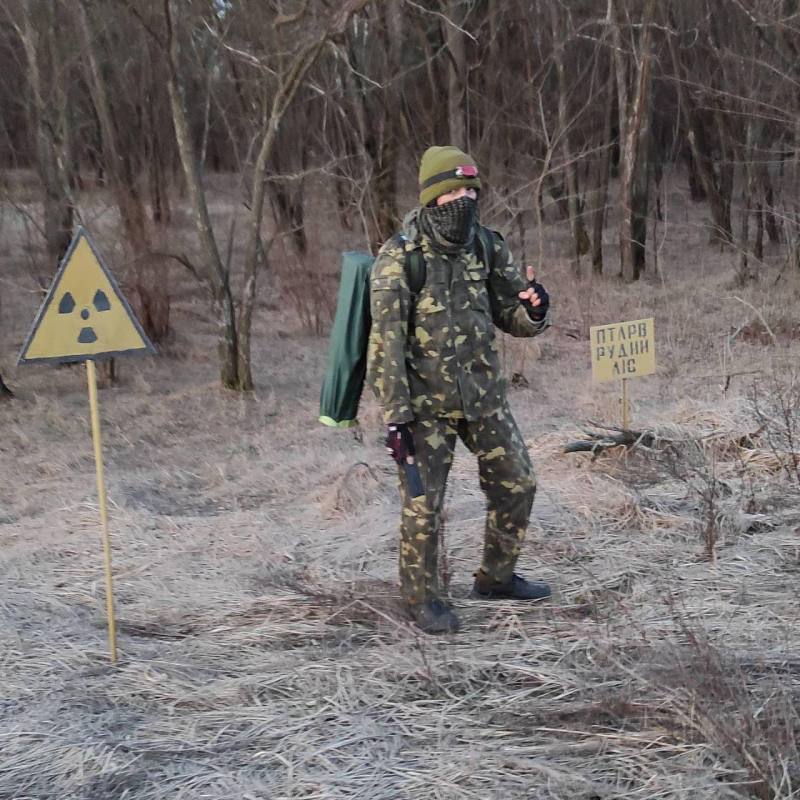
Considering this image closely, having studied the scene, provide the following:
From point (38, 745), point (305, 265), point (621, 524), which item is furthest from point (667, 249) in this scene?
point (38, 745)

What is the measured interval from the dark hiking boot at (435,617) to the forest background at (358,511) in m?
0.10

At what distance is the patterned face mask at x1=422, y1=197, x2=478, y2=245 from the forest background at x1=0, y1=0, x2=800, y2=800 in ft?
4.50

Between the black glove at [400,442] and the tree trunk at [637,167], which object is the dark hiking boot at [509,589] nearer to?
the black glove at [400,442]

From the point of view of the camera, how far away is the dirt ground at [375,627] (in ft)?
9.05

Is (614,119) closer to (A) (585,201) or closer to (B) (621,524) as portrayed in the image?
(A) (585,201)

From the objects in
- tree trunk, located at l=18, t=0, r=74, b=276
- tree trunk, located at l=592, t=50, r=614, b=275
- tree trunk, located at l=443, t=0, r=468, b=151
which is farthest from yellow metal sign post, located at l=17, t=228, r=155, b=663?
tree trunk, located at l=592, t=50, r=614, b=275

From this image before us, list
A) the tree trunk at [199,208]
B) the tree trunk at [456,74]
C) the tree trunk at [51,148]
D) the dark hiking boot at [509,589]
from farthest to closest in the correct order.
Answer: the tree trunk at [456,74]
the tree trunk at [51,148]
the tree trunk at [199,208]
the dark hiking boot at [509,589]

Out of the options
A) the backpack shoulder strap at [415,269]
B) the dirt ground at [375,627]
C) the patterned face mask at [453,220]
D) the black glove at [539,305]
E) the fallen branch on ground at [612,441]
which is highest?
the patterned face mask at [453,220]

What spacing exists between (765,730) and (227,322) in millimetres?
6697

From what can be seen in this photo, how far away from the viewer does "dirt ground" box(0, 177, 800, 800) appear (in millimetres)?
2758

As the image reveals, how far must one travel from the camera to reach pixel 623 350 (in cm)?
573

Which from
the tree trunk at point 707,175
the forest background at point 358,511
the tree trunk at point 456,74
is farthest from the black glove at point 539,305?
the tree trunk at point 707,175

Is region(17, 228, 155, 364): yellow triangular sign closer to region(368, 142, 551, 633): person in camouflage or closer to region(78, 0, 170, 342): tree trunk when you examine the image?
region(368, 142, 551, 633): person in camouflage

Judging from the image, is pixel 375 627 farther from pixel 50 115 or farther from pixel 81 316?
pixel 50 115
